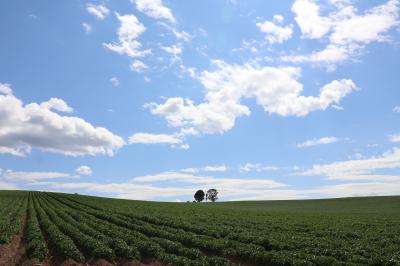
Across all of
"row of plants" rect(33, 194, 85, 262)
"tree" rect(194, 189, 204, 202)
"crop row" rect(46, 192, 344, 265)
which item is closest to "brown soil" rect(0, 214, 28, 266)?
"row of plants" rect(33, 194, 85, 262)

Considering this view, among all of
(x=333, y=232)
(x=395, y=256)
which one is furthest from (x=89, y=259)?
(x=333, y=232)

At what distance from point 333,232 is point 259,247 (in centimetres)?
1029

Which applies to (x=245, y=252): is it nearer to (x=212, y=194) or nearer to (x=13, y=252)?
(x=13, y=252)

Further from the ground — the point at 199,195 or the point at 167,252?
the point at 199,195

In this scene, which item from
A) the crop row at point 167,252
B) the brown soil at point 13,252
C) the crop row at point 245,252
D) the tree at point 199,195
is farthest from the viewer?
the tree at point 199,195

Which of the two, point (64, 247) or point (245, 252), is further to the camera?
point (64, 247)

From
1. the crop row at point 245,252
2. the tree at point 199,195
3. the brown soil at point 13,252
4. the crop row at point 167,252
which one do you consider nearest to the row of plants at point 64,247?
the brown soil at point 13,252

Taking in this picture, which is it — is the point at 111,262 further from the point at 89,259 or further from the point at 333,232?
the point at 333,232

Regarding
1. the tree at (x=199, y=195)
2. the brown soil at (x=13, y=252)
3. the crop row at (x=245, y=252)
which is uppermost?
the tree at (x=199, y=195)

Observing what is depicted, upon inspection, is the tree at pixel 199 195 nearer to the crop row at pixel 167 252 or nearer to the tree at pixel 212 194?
A: the tree at pixel 212 194

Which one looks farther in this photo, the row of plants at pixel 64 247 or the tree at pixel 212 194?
the tree at pixel 212 194

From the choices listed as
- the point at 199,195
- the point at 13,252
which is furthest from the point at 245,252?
the point at 199,195

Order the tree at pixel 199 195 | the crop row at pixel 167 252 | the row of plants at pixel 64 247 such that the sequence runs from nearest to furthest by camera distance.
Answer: the crop row at pixel 167 252
the row of plants at pixel 64 247
the tree at pixel 199 195

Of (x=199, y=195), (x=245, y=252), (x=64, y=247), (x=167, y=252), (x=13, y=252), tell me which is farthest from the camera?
(x=199, y=195)
